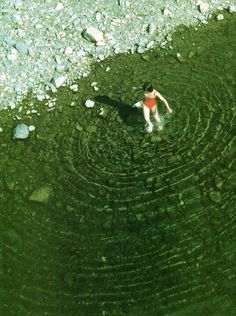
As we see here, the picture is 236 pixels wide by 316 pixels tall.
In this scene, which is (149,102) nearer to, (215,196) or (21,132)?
(215,196)

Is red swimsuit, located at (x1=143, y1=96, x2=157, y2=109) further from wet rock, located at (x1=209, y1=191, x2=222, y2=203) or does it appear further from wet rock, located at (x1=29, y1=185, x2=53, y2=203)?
wet rock, located at (x1=29, y1=185, x2=53, y2=203)

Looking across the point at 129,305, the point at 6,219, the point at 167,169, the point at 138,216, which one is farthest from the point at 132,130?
the point at 129,305

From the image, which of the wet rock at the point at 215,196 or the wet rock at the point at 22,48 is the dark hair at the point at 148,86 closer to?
the wet rock at the point at 215,196

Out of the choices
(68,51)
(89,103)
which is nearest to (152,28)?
(68,51)

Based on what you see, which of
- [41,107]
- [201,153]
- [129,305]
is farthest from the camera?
[41,107]

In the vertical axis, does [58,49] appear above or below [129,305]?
above

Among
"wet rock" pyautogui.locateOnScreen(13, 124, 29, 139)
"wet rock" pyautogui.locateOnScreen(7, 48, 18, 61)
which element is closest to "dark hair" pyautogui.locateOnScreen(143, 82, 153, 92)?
"wet rock" pyautogui.locateOnScreen(13, 124, 29, 139)

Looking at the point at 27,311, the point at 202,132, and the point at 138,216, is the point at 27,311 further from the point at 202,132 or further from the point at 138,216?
the point at 202,132

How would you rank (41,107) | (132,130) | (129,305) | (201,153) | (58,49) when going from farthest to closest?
(58,49), (41,107), (132,130), (201,153), (129,305)
